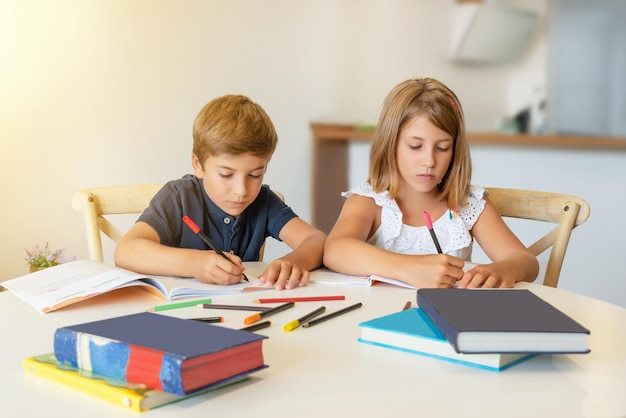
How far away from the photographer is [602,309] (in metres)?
1.24

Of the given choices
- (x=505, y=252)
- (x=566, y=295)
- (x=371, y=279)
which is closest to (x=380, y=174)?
(x=505, y=252)

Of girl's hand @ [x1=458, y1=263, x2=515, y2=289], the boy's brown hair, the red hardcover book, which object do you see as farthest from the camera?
the boy's brown hair

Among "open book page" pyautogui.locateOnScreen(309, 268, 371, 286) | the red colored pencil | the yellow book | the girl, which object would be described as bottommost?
"open book page" pyautogui.locateOnScreen(309, 268, 371, 286)

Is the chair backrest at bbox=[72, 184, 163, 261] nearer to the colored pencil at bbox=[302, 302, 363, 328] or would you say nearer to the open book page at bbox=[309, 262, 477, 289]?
the open book page at bbox=[309, 262, 477, 289]

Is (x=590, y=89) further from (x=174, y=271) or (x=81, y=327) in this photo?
(x=81, y=327)

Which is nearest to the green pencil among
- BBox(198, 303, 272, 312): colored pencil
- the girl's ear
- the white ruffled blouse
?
BBox(198, 303, 272, 312): colored pencil

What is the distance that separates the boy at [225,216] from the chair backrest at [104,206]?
155 millimetres

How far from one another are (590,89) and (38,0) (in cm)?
218

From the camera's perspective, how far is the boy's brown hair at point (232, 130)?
1584 millimetres

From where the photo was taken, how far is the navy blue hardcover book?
86 cm

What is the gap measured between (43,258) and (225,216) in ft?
4.59

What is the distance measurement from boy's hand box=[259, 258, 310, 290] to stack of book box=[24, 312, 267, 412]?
467 mm

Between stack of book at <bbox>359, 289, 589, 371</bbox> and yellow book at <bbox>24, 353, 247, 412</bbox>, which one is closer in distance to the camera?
yellow book at <bbox>24, 353, 247, 412</bbox>

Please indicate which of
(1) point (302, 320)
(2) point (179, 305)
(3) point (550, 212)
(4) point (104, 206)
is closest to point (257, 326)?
(1) point (302, 320)
